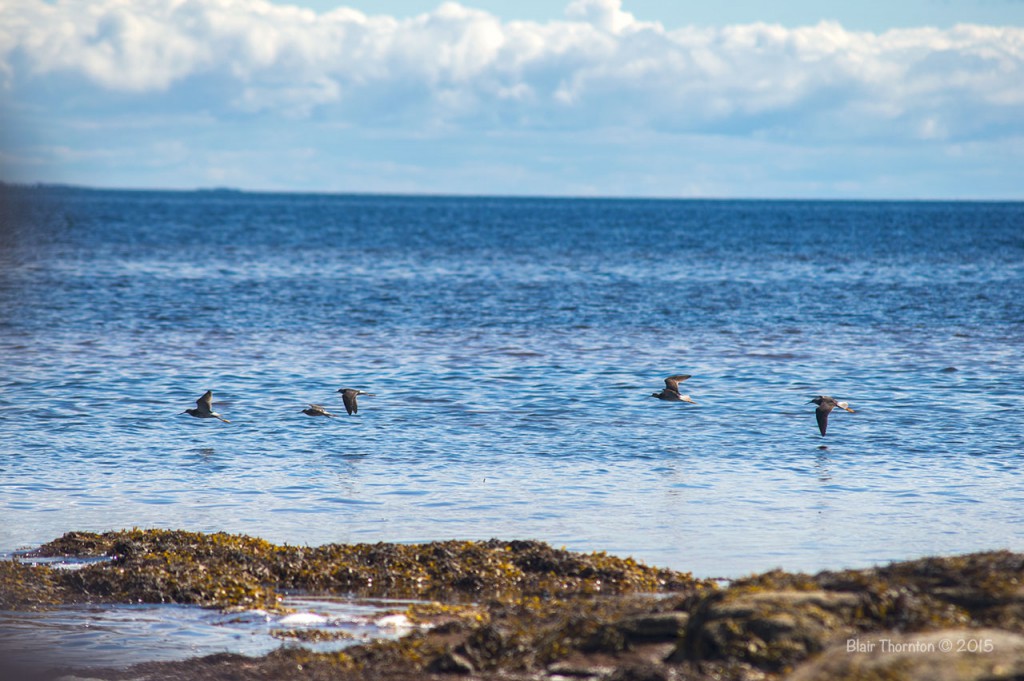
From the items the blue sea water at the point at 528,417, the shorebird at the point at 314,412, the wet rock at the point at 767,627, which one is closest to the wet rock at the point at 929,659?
the wet rock at the point at 767,627

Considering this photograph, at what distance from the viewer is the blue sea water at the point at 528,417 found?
12453mm

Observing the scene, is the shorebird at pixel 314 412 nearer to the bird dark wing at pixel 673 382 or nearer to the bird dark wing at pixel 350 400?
the bird dark wing at pixel 350 400

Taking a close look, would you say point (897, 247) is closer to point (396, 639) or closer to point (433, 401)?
point (433, 401)

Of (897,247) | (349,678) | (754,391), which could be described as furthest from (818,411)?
(897,247)

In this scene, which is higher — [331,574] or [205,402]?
[205,402]

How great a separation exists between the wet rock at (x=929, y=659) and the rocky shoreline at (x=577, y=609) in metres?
0.01

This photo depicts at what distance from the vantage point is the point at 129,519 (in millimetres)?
12719

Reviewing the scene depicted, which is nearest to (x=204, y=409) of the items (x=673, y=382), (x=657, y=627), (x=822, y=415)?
(x=673, y=382)

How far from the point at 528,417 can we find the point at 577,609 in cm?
1071

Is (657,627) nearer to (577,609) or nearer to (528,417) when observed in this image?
(577,609)

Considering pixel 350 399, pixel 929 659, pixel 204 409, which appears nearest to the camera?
pixel 929 659

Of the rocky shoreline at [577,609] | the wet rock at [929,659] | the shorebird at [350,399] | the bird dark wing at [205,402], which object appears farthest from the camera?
the bird dark wing at [205,402]

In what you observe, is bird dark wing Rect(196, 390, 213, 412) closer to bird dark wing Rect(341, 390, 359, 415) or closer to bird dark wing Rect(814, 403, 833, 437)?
bird dark wing Rect(341, 390, 359, 415)

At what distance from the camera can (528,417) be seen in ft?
63.1
